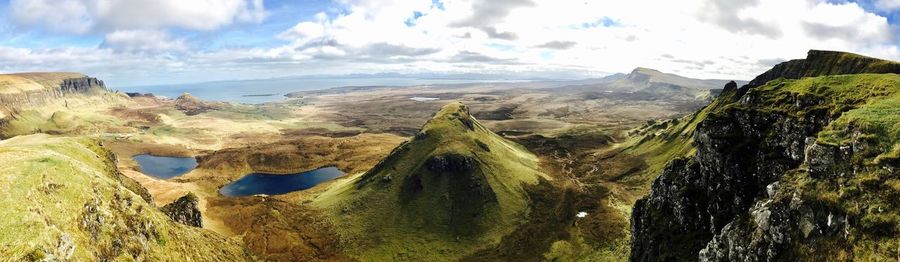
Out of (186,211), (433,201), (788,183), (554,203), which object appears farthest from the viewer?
(554,203)

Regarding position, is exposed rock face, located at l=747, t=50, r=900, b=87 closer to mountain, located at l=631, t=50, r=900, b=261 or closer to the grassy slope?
mountain, located at l=631, t=50, r=900, b=261

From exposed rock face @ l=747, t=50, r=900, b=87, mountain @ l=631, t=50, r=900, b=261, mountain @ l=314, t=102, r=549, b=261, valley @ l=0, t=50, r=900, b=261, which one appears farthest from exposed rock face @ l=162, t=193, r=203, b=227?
exposed rock face @ l=747, t=50, r=900, b=87

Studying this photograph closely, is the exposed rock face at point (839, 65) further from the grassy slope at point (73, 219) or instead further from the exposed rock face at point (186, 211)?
the exposed rock face at point (186, 211)

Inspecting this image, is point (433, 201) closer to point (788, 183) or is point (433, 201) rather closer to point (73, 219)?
point (73, 219)

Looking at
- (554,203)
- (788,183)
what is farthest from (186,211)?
(788,183)

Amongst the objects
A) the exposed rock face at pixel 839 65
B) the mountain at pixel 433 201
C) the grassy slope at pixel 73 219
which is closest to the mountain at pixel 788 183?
the mountain at pixel 433 201

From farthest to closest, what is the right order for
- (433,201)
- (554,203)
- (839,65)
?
(839,65)
(554,203)
(433,201)

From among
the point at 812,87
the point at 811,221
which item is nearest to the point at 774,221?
the point at 811,221

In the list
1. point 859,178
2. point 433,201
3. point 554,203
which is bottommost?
point 554,203
